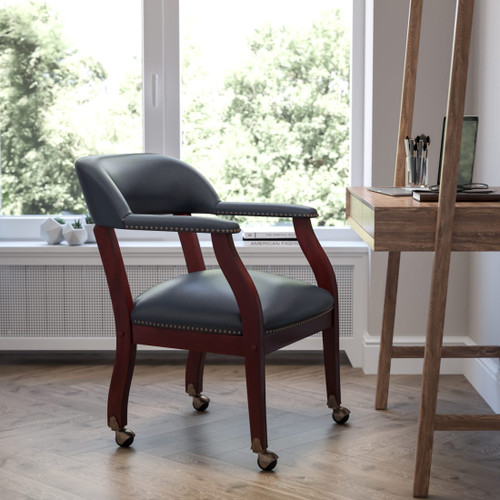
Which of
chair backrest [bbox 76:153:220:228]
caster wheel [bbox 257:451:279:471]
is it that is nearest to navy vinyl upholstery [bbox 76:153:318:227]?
chair backrest [bbox 76:153:220:228]

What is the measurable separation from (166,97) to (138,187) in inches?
41.1

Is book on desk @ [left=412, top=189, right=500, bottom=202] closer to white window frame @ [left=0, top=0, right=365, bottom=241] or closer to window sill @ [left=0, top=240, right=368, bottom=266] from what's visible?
window sill @ [left=0, top=240, right=368, bottom=266]

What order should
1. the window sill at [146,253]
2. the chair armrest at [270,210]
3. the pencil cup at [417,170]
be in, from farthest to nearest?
the window sill at [146,253]
the chair armrest at [270,210]
the pencil cup at [417,170]

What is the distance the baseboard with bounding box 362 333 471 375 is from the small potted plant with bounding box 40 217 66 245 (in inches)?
53.5

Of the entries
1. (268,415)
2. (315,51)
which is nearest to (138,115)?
(315,51)

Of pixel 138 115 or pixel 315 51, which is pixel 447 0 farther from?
pixel 138 115

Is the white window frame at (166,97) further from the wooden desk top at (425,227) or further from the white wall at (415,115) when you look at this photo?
the wooden desk top at (425,227)

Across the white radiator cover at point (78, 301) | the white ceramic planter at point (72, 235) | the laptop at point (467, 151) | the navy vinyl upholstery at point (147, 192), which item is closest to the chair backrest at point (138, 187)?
the navy vinyl upholstery at point (147, 192)

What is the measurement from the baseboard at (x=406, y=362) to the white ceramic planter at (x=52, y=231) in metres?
1.36

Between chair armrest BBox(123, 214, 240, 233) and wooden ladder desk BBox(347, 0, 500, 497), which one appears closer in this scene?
wooden ladder desk BBox(347, 0, 500, 497)

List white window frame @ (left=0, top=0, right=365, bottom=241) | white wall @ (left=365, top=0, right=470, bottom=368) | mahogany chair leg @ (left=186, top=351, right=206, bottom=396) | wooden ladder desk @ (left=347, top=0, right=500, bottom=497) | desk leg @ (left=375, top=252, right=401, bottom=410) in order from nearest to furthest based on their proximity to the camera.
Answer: wooden ladder desk @ (left=347, top=0, right=500, bottom=497) → desk leg @ (left=375, top=252, right=401, bottom=410) → mahogany chair leg @ (left=186, top=351, right=206, bottom=396) → white wall @ (left=365, top=0, right=470, bottom=368) → white window frame @ (left=0, top=0, right=365, bottom=241)

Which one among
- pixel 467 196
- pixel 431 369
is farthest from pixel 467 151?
pixel 431 369

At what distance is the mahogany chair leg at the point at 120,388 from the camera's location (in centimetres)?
257

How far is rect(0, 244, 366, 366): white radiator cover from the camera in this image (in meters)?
3.51
